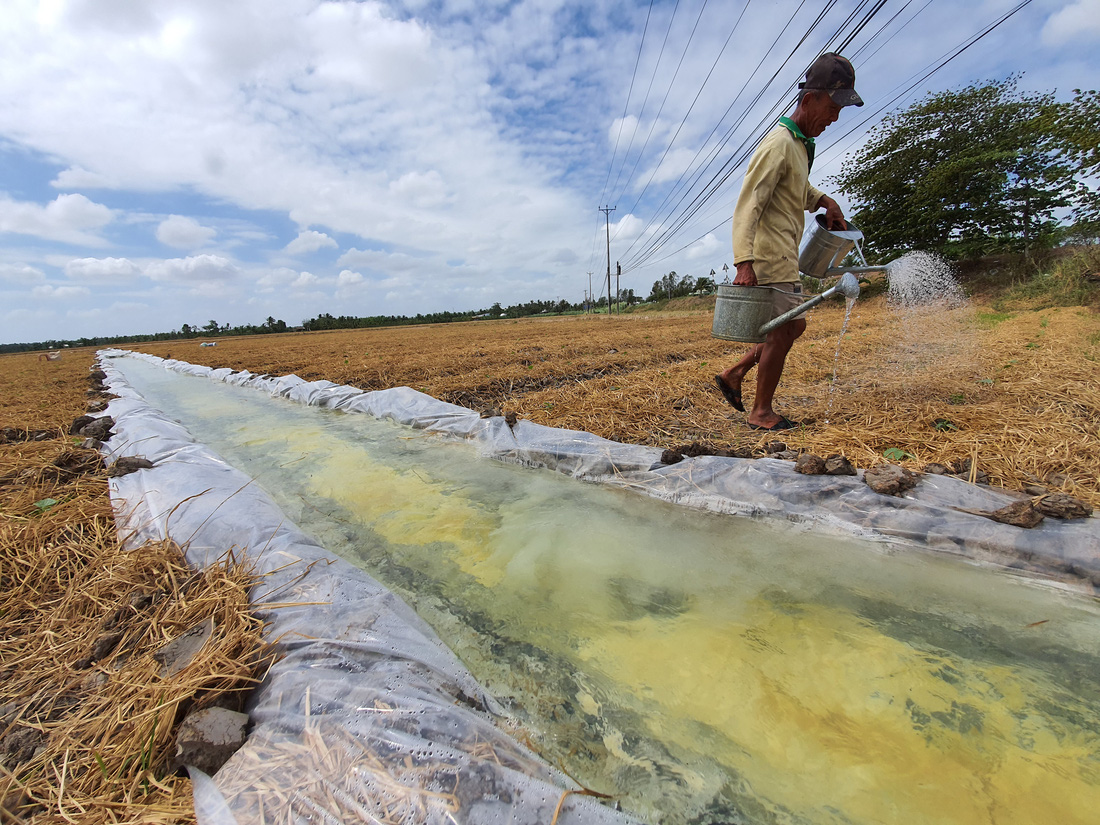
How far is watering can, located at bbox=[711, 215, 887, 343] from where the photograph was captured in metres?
2.86

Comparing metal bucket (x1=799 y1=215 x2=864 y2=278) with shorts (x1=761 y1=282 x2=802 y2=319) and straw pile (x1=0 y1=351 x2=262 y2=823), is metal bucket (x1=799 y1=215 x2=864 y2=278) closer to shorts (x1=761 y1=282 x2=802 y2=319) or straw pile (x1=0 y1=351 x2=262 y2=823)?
shorts (x1=761 y1=282 x2=802 y2=319)

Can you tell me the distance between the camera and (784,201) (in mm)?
2814

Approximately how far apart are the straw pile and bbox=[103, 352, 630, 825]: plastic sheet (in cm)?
11

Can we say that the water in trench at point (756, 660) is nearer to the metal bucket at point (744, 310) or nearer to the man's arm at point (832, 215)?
the metal bucket at point (744, 310)

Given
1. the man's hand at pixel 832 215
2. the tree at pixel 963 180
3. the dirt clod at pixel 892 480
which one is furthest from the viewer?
the tree at pixel 963 180

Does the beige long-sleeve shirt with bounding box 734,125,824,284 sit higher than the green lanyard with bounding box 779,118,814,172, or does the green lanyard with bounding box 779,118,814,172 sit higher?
the green lanyard with bounding box 779,118,814,172

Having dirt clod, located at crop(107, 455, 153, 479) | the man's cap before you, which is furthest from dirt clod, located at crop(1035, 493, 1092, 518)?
dirt clod, located at crop(107, 455, 153, 479)

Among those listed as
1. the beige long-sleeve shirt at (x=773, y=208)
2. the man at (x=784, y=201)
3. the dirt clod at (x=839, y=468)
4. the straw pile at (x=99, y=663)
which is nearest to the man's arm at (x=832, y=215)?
the man at (x=784, y=201)

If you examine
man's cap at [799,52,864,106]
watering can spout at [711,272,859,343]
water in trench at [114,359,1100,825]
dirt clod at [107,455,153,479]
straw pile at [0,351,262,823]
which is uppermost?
man's cap at [799,52,864,106]

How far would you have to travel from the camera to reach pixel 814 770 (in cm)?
101

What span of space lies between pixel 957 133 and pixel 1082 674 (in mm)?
24493

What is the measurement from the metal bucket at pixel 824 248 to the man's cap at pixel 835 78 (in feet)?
2.34

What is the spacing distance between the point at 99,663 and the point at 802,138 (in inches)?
165

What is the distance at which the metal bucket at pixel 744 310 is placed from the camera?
9.40 ft
